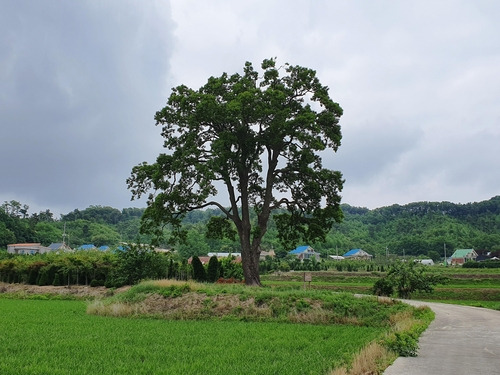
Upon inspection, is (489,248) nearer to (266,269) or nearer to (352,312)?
(266,269)

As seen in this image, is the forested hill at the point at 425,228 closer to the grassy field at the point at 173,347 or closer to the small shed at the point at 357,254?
the small shed at the point at 357,254

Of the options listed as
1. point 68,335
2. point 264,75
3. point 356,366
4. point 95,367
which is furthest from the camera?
point 264,75

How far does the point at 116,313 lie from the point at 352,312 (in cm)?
1042

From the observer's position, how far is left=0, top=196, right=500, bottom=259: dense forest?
105 metres

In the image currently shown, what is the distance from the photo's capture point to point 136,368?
31.3 ft

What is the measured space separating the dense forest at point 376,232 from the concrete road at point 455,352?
3187 inches

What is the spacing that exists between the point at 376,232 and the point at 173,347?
118 metres

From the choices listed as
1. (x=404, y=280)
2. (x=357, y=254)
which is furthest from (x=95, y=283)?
(x=357, y=254)

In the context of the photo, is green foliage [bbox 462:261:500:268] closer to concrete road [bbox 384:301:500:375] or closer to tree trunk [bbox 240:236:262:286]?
tree trunk [bbox 240:236:262:286]

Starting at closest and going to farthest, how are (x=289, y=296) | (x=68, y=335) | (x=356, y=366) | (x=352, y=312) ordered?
(x=356, y=366)
(x=68, y=335)
(x=352, y=312)
(x=289, y=296)

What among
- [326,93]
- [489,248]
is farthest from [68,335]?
[489,248]

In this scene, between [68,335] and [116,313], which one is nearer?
[68,335]

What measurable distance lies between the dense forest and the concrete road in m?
80.9

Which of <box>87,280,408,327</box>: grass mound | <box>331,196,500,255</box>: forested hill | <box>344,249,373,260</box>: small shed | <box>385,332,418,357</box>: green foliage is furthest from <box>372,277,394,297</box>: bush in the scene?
<box>331,196,500,255</box>: forested hill
